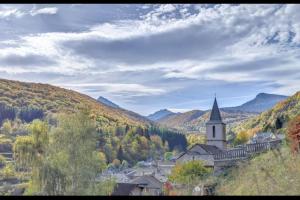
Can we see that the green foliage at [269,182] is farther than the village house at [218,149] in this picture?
No

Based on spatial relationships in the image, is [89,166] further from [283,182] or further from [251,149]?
[251,149]

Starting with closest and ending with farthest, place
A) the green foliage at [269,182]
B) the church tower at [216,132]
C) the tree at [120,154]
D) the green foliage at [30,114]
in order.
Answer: the green foliage at [269,182] < the church tower at [216,132] < the tree at [120,154] < the green foliage at [30,114]

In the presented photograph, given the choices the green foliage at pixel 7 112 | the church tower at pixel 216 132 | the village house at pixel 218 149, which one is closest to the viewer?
the village house at pixel 218 149

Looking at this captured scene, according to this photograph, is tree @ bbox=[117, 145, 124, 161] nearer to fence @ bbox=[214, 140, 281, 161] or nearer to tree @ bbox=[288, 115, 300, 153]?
fence @ bbox=[214, 140, 281, 161]

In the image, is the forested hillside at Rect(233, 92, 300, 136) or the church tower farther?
the church tower

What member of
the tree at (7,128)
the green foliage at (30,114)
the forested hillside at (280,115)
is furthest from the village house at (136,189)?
the green foliage at (30,114)

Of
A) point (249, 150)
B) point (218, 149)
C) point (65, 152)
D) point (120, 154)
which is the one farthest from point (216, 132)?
point (120, 154)

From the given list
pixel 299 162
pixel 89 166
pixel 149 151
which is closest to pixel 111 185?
pixel 89 166

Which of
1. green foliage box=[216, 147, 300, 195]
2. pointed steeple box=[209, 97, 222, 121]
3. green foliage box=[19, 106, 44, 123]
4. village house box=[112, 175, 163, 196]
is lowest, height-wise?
village house box=[112, 175, 163, 196]

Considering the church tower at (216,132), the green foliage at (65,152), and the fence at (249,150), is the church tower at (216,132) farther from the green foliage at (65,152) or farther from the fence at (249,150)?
the green foliage at (65,152)

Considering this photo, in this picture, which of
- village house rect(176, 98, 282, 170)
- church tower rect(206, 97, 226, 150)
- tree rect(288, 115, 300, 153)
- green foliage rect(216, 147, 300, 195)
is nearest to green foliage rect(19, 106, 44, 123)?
church tower rect(206, 97, 226, 150)

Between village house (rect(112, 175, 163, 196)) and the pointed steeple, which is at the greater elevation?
the pointed steeple

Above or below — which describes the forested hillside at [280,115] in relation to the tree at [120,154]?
above

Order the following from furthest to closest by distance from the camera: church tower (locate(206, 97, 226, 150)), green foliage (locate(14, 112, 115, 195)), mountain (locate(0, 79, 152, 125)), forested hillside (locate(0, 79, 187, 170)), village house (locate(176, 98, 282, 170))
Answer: mountain (locate(0, 79, 152, 125)), forested hillside (locate(0, 79, 187, 170)), church tower (locate(206, 97, 226, 150)), village house (locate(176, 98, 282, 170)), green foliage (locate(14, 112, 115, 195))
